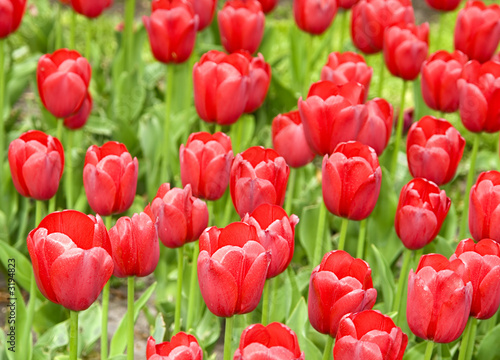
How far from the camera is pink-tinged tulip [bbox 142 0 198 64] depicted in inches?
91.6

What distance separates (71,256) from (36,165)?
53 cm

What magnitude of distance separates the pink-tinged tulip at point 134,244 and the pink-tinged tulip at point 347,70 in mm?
904

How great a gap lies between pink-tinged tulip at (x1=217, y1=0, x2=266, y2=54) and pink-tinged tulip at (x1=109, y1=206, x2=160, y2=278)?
123 cm

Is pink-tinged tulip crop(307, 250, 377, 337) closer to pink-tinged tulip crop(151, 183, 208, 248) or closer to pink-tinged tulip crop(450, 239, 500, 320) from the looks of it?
pink-tinged tulip crop(450, 239, 500, 320)

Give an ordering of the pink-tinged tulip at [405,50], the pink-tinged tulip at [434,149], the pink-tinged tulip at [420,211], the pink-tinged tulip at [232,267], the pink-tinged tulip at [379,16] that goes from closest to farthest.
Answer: the pink-tinged tulip at [232,267], the pink-tinged tulip at [420,211], the pink-tinged tulip at [434,149], the pink-tinged tulip at [405,50], the pink-tinged tulip at [379,16]

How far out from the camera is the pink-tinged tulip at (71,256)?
1308 millimetres

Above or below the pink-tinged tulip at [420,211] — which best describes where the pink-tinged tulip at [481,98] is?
above

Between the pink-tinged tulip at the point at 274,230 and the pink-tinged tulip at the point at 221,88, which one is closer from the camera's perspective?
the pink-tinged tulip at the point at 274,230

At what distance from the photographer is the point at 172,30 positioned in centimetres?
234

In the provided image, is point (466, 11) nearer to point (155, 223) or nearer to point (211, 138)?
point (211, 138)

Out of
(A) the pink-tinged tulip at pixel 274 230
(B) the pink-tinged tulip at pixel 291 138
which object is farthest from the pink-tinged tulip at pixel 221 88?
(A) the pink-tinged tulip at pixel 274 230

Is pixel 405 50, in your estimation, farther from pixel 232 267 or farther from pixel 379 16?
pixel 232 267

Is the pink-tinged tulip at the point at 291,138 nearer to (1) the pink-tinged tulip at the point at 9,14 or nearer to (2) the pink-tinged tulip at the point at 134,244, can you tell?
(2) the pink-tinged tulip at the point at 134,244

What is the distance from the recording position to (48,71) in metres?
2.08
